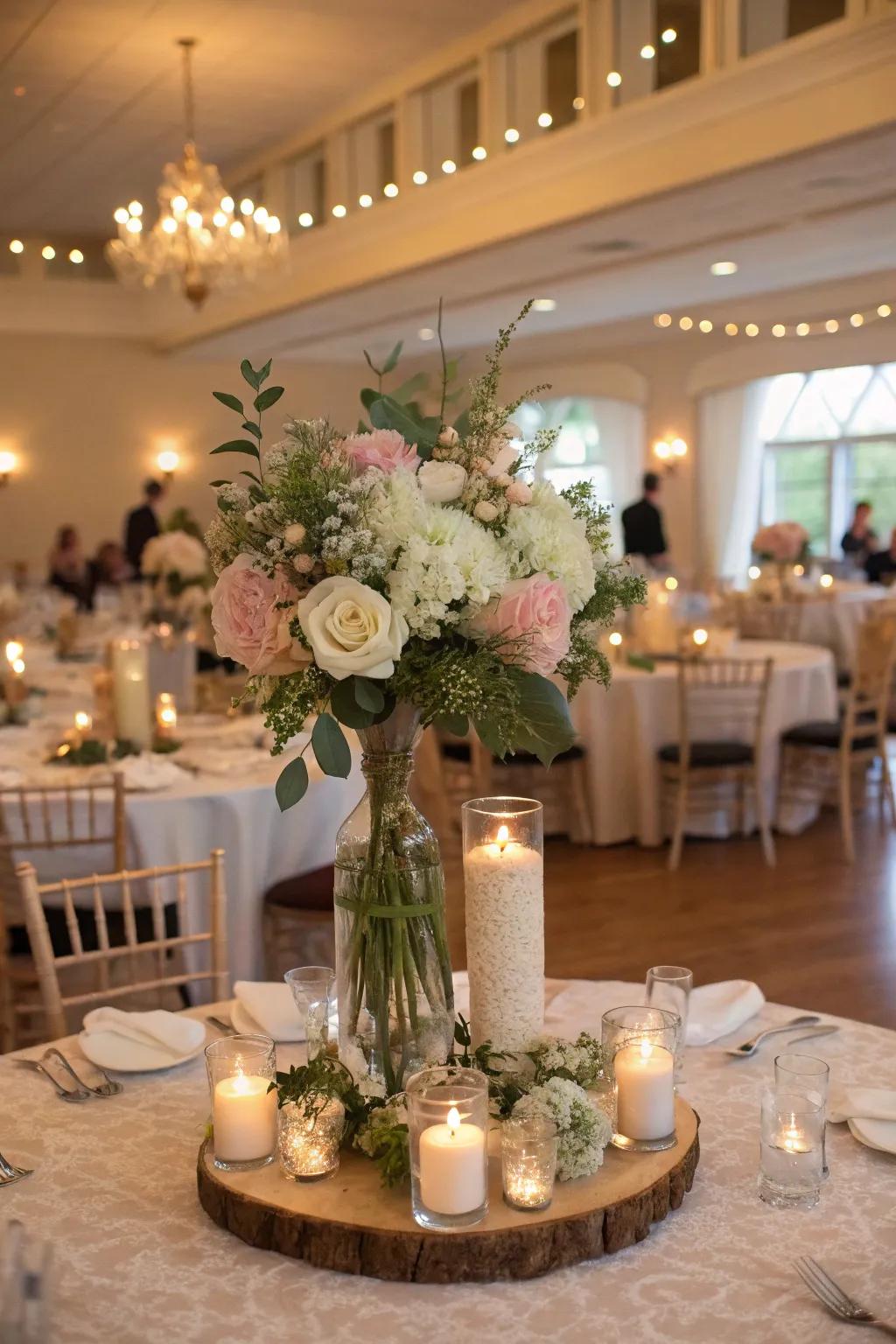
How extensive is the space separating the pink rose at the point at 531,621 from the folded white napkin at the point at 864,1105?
722 millimetres

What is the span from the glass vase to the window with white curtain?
12329 millimetres

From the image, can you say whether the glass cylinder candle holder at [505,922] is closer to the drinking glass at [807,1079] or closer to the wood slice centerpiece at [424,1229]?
the wood slice centerpiece at [424,1229]

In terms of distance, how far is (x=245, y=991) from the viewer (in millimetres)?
2184

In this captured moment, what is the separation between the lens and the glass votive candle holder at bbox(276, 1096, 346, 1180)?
5.05ft

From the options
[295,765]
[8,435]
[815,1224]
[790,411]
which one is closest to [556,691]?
[295,765]

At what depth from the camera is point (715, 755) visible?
21.2 ft

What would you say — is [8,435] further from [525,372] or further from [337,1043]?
[337,1043]

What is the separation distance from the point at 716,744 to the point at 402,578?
5.36 m

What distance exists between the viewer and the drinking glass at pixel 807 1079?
5.22ft

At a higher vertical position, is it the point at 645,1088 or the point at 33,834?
the point at 645,1088

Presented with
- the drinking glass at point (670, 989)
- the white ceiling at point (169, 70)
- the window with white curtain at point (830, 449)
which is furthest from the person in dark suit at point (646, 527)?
the drinking glass at point (670, 989)

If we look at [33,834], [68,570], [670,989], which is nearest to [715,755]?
[33,834]

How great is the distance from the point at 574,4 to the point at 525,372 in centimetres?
844

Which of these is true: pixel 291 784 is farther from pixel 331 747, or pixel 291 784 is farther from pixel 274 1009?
pixel 274 1009
